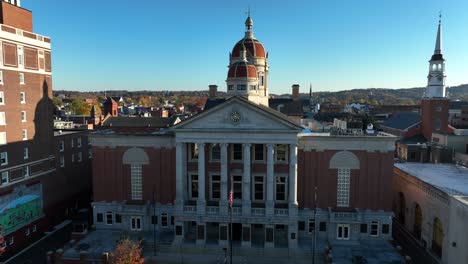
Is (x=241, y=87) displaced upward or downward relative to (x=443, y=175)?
upward

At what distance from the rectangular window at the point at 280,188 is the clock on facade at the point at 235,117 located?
850 centimetres

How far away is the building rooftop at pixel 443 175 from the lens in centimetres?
3612

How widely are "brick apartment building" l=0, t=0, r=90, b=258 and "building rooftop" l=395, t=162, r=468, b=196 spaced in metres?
46.8

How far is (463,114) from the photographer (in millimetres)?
114125

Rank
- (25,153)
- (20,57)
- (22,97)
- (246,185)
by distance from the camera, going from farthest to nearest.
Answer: (25,153), (22,97), (20,57), (246,185)

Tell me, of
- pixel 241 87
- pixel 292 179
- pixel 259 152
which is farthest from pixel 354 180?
pixel 241 87

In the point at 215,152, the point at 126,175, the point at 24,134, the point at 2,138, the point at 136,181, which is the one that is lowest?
the point at 136,181

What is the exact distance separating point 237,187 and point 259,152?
4.92 m

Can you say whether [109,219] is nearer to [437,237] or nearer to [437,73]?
[437,237]

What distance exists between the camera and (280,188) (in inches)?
1601

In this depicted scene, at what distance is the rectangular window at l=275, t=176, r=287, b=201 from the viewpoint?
40.5m

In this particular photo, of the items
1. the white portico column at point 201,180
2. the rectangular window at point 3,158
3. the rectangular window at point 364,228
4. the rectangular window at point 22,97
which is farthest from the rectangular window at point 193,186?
the rectangular window at point 22,97

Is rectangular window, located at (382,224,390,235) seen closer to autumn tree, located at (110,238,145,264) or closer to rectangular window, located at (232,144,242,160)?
rectangular window, located at (232,144,242,160)

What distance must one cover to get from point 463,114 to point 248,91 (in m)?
100
